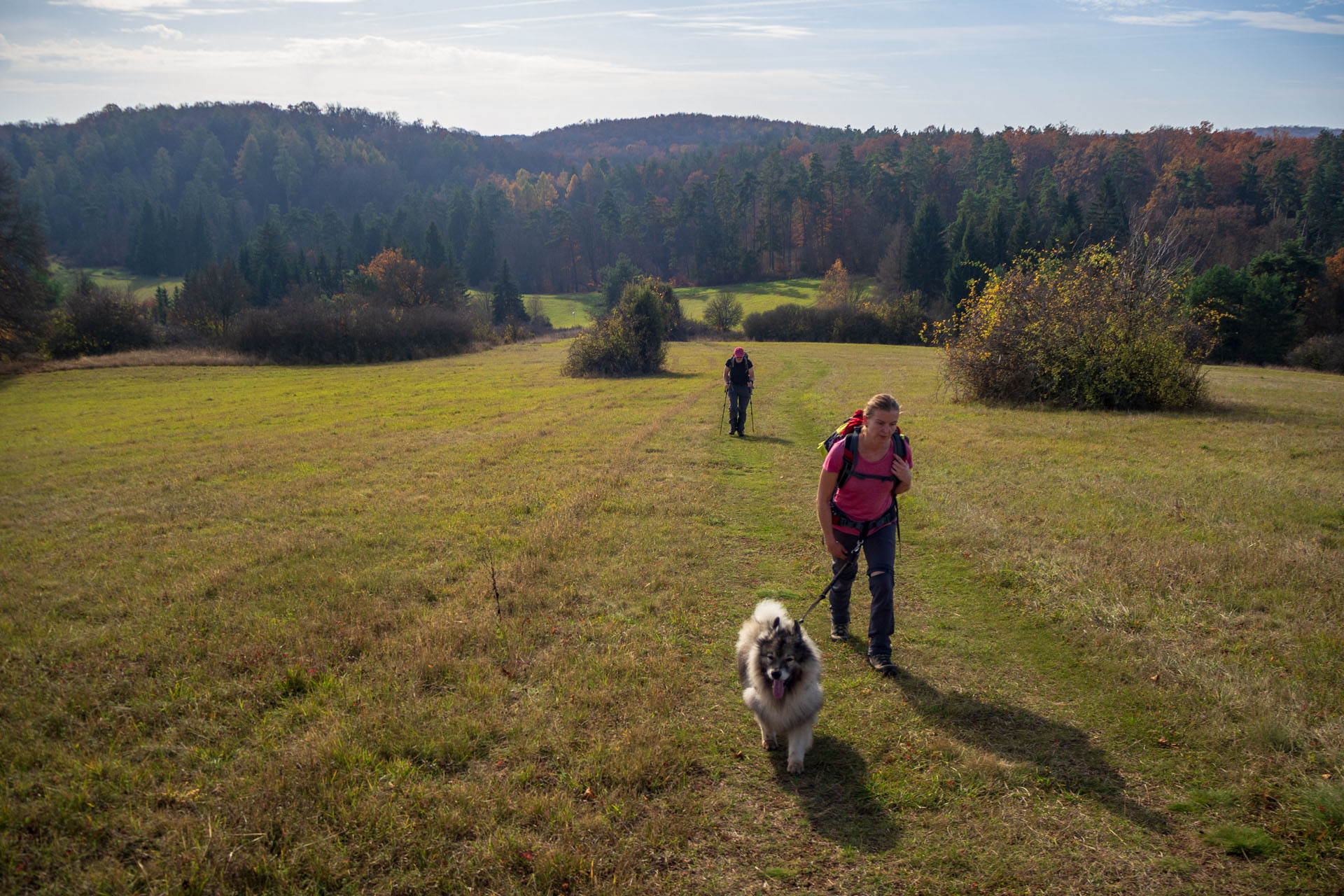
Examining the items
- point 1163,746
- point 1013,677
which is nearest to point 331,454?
point 1013,677

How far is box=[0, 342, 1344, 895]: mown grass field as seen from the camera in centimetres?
452

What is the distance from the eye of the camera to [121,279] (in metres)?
113

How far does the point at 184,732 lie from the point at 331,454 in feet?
46.8

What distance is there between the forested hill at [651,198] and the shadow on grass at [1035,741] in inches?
2058

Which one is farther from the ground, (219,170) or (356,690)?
(219,170)

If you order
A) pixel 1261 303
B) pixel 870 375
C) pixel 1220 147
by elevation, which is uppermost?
pixel 1220 147

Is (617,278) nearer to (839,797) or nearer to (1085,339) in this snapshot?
(1085,339)

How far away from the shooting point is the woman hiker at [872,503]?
6.77 m

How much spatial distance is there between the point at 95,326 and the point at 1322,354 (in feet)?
313

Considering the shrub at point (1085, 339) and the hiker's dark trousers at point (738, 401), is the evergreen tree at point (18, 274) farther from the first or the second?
the shrub at point (1085, 339)

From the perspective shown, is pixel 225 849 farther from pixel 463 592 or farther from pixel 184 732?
pixel 463 592

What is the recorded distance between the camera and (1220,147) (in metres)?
92.5

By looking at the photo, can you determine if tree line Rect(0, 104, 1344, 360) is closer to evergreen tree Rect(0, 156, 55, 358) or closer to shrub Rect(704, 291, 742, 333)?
shrub Rect(704, 291, 742, 333)

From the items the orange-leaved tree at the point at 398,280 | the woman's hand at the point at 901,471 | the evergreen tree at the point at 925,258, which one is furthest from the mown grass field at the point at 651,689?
the evergreen tree at the point at 925,258
